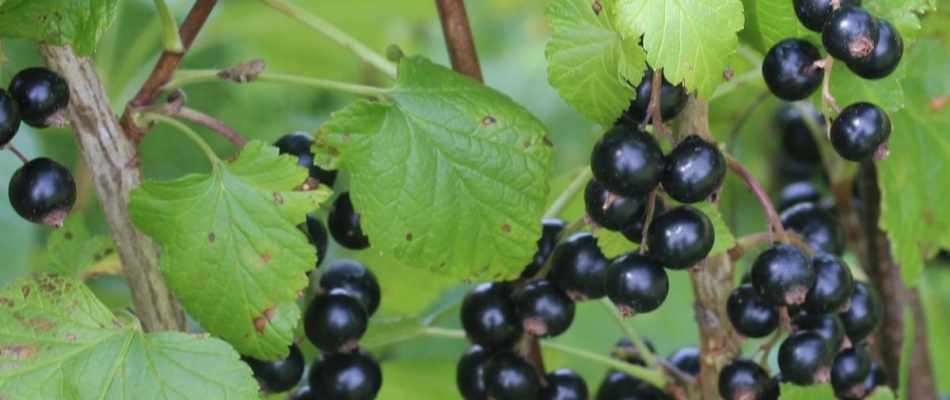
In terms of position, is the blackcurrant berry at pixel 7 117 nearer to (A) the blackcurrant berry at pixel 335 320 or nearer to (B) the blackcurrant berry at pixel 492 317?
(A) the blackcurrant berry at pixel 335 320

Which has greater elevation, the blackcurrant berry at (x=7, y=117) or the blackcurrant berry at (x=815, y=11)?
the blackcurrant berry at (x=815, y=11)

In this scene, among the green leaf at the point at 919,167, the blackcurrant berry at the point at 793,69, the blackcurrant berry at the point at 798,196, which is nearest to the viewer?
the blackcurrant berry at the point at 793,69

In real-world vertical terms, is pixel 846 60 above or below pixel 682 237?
above

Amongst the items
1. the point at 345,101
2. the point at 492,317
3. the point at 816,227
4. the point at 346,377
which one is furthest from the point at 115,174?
the point at 345,101

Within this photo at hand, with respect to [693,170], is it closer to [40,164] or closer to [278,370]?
[278,370]

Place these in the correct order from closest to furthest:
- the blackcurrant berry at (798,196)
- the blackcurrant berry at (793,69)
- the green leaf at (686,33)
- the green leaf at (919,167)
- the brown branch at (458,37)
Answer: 1. the green leaf at (686,33)
2. the blackcurrant berry at (793,69)
3. the brown branch at (458,37)
4. the green leaf at (919,167)
5. the blackcurrant berry at (798,196)

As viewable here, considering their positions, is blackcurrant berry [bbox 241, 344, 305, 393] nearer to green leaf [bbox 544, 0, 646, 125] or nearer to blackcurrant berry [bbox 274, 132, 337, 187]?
blackcurrant berry [bbox 274, 132, 337, 187]

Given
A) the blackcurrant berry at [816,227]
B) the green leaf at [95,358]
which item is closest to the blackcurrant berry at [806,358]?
the blackcurrant berry at [816,227]
